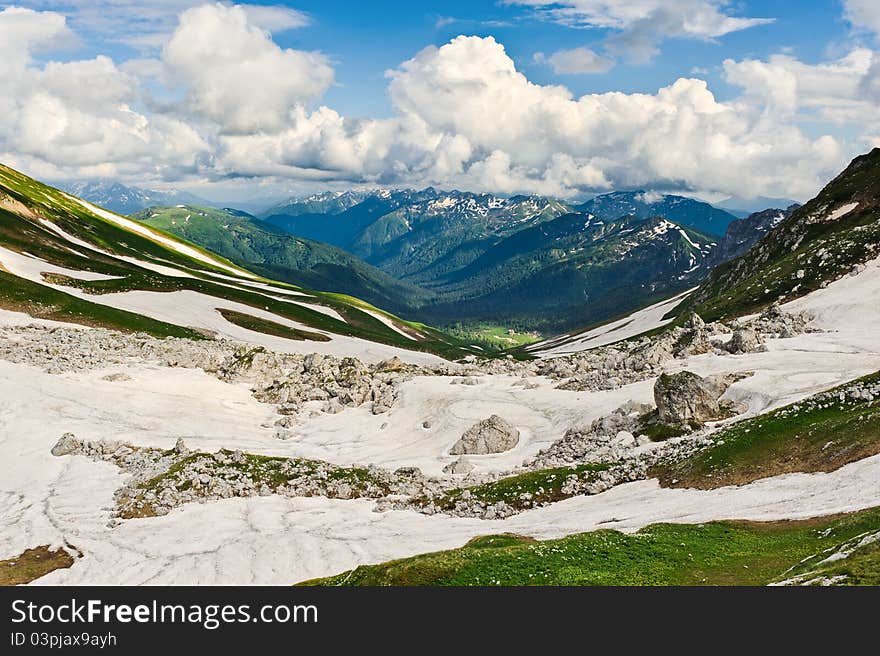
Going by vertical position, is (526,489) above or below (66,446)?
below

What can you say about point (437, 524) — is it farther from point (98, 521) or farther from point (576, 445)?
point (98, 521)

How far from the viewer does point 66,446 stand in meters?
63.5

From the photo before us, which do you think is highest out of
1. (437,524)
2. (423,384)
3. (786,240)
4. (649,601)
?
(786,240)

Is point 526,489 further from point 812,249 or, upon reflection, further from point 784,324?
point 812,249

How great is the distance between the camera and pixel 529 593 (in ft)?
63.3

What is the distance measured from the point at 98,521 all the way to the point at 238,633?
40.7 metres

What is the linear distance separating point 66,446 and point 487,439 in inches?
1784

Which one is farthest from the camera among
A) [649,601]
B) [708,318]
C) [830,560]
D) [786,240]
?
[786,240]

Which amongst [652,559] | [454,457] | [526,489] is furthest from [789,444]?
[454,457]

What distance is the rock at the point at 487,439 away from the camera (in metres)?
68.1

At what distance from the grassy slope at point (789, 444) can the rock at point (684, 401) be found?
6.28 m

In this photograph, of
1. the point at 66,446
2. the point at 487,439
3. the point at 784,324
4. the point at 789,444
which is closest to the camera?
the point at 789,444

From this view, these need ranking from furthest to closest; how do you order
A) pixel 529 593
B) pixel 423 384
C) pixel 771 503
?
pixel 423 384 → pixel 771 503 → pixel 529 593

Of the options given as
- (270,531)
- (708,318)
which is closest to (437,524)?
(270,531)
